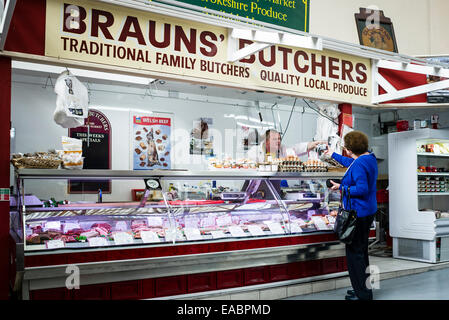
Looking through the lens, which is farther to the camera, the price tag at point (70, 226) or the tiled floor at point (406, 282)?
the tiled floor at point (406, 282)

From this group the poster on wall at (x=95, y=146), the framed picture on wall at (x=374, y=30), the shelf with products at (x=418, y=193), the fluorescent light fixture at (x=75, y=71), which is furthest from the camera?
the poster on wall at (x=95, y=146)

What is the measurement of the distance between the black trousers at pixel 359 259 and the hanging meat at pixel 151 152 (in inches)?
239

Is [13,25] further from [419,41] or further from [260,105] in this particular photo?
[260,105]

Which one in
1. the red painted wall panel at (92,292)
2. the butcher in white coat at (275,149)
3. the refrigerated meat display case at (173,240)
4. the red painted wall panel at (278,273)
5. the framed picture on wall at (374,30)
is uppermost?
the framed picture on wall at (374,30)

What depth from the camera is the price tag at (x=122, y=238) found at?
3672 millimetres

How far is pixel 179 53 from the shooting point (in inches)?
175

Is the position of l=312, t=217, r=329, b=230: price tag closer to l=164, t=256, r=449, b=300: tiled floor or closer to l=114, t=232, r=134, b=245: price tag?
l=164, t=256, r=449, b=300: tiled floor

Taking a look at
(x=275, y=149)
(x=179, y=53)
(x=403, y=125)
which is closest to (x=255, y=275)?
(x=179, y=53)

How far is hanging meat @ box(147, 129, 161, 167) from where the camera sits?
9562 mm

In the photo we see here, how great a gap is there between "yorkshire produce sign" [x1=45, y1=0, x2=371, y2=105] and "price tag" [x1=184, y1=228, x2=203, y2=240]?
5.42 feet

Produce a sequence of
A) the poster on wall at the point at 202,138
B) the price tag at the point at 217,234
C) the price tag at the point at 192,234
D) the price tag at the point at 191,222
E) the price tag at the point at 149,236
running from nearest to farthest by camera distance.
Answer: the price tag at the point at 149,236 → the price tag at the point at 192,234 → the price tag at the point at 217,234 → the price tag at the point at 191,222 → the poster on wall at the point at 202,138

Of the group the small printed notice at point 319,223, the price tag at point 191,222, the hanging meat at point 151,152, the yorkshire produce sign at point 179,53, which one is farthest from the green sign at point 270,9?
the hanging meat at point 151,152

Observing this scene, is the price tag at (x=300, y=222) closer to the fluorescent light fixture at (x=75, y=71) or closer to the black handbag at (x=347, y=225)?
the black handbag at (x=347, y=225)

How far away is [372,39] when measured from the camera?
628 centimetres
